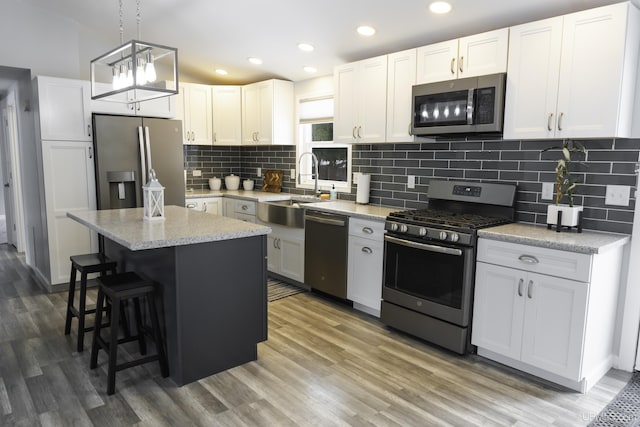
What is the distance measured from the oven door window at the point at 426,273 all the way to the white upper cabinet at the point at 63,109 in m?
3.22

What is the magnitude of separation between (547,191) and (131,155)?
3818 mm

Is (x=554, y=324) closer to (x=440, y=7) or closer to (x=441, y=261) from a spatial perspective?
(x=441, y=261)

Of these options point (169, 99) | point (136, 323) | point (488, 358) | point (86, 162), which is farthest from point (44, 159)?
point (488, 358)

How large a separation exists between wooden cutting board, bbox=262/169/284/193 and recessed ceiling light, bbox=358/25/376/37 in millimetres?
2242

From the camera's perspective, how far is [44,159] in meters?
4.11

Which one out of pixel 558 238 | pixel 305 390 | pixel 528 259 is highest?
pixel 558 238

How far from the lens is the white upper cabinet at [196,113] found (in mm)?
5168

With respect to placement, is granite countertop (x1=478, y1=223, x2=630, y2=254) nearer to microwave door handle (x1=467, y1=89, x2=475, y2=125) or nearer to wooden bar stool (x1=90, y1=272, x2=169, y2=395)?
microwave door handle (x1=467, y1=89, x2=475, y2=125)

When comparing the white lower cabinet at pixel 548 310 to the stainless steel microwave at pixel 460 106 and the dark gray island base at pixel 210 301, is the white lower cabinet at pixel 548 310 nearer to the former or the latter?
the stainless steel microwave at pixel 460 106

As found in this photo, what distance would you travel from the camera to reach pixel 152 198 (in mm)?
3004

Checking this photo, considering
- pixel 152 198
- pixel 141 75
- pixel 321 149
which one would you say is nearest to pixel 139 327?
pixel 152 198

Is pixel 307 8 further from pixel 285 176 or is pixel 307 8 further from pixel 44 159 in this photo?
pixel 44 159

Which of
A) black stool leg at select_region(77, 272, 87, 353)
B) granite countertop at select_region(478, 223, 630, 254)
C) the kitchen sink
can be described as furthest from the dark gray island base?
granite countertop at select_region(478, 223, 630, 254)

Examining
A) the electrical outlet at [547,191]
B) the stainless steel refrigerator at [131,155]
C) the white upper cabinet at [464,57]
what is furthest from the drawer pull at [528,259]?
the stainless steel refrigerator at [131,155]
